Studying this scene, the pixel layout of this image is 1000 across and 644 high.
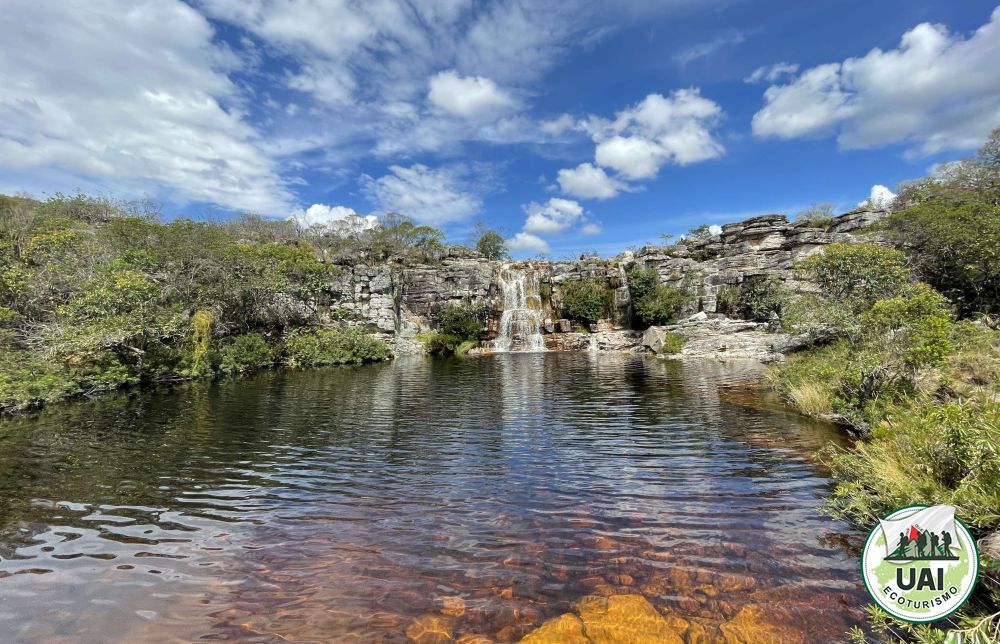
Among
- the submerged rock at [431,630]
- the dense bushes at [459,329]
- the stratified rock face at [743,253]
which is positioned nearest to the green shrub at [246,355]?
the dense bushes at [459,329]

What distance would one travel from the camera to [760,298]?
1503 inches

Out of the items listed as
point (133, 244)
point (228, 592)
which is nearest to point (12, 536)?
point (228, 592)

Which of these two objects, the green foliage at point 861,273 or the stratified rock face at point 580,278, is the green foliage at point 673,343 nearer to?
the stratified rock face at point 580,278

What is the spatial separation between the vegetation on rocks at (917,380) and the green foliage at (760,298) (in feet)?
29.3

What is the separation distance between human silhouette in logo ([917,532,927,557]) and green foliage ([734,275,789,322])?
3848 cm

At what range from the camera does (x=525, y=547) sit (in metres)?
6.21

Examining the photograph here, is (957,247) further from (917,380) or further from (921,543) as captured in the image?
(921,543)

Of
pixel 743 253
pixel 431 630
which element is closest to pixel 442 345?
pixel 743 253

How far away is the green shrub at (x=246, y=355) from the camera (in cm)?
2653

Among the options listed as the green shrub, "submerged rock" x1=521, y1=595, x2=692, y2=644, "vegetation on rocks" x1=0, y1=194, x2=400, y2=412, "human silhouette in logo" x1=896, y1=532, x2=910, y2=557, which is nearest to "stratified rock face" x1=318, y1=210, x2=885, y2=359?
"vegetation on rocks" x1=0, y1=194, x2=400, y2=412

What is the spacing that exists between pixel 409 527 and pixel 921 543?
20.2 ft

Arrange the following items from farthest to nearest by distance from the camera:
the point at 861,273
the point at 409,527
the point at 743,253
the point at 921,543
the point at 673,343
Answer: the point at 743,253, the point at 673,343, the point at 861,273, the point at 409,527, the point at 921,543

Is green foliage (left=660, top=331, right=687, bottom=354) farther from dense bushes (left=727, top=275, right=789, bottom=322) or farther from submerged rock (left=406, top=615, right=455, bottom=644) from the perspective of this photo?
submerged rock (left=406, top=615, right=455, bottom=644)

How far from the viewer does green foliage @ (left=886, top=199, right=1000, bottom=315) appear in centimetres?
2462
